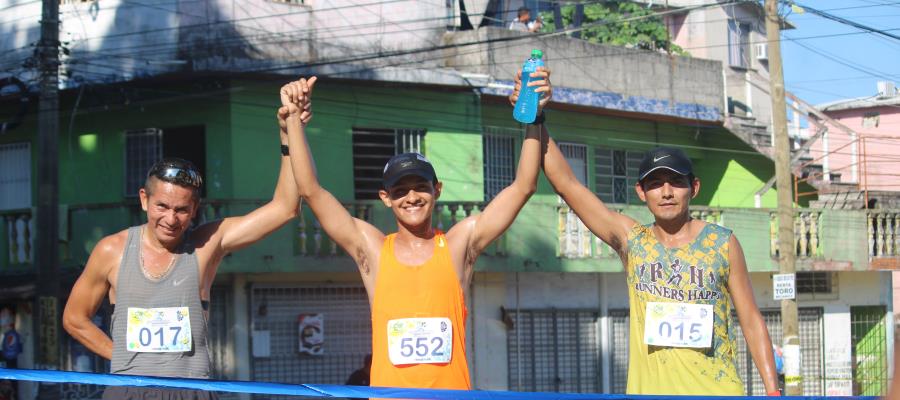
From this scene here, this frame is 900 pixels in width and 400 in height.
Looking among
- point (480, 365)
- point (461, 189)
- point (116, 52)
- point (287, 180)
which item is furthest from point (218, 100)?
point (287, 180)

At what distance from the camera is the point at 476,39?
2309cm

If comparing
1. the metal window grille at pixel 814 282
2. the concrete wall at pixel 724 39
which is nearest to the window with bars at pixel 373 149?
the concrete wall at pixel 724 39

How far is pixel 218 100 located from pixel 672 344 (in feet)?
53.2

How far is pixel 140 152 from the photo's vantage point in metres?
22.0

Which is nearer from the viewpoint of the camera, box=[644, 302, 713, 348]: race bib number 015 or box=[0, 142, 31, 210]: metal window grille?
box=[644, 302, 713, 348]: race bib number 015

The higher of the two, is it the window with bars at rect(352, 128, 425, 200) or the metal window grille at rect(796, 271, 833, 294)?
the window with bars at rect(352, 128, 425, 200)

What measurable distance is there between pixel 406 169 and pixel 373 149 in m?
16.9

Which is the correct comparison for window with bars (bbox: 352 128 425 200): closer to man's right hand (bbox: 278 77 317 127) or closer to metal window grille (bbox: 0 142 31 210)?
metal window grille (bbox: 0 142 31 210)

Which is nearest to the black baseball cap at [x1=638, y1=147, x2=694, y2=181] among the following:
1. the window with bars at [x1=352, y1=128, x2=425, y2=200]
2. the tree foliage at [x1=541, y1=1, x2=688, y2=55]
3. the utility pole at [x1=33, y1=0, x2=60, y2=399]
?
the utility pole at [x1=33, y1=0, x2=60, y2=399]

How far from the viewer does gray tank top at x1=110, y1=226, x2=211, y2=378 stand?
18.9 ft

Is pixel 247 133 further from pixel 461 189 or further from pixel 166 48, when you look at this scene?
pixel 461 189

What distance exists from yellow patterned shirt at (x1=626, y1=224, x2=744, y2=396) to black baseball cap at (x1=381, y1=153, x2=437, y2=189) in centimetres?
102

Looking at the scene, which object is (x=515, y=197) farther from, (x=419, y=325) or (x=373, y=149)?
(x=373, y=149)

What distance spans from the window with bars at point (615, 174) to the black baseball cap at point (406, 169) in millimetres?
20226
